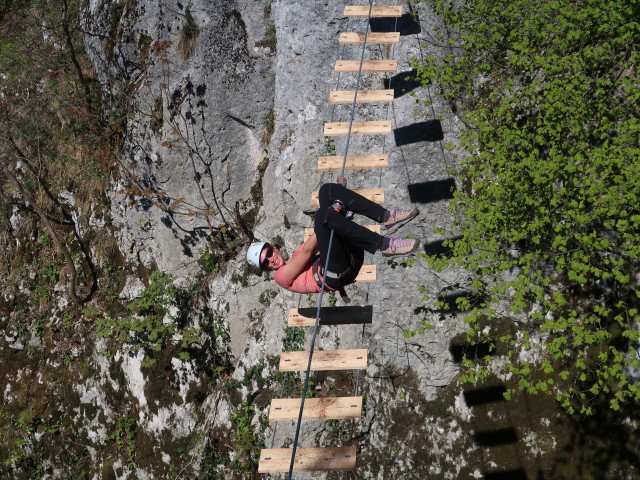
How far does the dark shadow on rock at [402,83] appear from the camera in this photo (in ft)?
27.8

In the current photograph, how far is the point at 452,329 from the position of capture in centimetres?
742

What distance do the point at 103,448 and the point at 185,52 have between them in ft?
19.4

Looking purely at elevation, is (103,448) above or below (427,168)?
below

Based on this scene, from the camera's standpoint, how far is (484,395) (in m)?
7.09

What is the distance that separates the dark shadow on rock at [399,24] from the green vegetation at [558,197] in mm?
933

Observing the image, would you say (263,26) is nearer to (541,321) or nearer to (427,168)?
(427,168)

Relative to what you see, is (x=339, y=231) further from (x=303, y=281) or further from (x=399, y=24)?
(x=399, y=24)

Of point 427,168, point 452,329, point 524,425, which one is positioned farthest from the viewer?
point 427,168

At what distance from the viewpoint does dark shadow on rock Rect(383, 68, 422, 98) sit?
27.8ft

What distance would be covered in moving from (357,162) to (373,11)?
7.54ft

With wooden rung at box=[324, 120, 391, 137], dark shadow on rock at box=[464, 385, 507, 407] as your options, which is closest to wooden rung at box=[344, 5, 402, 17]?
wooden rung at box=[324, 120, 391, 137]

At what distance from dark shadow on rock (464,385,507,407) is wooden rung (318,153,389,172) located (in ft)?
8.86

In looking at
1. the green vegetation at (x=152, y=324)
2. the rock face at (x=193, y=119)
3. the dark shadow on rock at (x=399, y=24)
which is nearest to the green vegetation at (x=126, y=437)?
the green vegetation at (x=152, y=324)

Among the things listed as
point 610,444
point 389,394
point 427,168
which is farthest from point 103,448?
point 610,444
